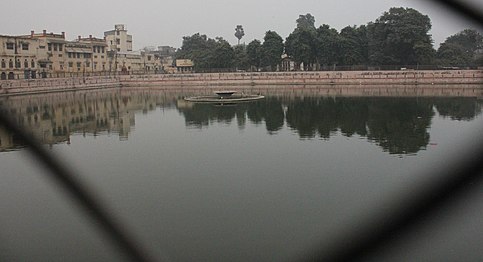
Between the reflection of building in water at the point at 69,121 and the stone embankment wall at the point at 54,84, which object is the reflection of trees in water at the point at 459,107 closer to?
the reflection of building in water at the point at 69,121

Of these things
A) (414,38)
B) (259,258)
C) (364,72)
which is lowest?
(259,258)

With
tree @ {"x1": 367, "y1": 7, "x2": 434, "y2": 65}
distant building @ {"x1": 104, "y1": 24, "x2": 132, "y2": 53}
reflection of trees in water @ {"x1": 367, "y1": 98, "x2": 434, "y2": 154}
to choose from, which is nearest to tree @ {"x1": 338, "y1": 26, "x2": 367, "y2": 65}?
tree @ {"x1": 367, "y1": 7, "x2": 434, "y2": 65}

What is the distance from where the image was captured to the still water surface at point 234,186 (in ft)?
10.5

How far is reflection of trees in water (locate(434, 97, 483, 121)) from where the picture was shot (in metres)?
11.0

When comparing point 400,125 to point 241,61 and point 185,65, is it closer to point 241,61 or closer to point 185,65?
point 241,61

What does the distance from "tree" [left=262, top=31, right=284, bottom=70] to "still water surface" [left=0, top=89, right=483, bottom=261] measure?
57.9 feet

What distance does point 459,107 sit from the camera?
12734mm

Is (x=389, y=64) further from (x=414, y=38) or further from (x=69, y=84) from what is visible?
(x=69, y=84)

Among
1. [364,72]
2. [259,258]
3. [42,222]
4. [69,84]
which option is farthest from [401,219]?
[69,84]

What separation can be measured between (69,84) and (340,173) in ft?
71.2

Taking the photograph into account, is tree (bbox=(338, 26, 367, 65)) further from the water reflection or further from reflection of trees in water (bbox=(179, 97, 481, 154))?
reflection of trees in water (bbox=(179, 97, 481, 154))

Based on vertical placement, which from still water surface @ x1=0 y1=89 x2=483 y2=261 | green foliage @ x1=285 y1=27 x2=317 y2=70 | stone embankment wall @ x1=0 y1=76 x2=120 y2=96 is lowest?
still water surface @ x1=0 y1=89 x2=483 y2=261

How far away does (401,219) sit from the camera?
3.17 m

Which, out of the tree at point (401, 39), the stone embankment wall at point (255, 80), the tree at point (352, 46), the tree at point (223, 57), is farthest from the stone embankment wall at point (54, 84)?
the tree at point (401, 39)
